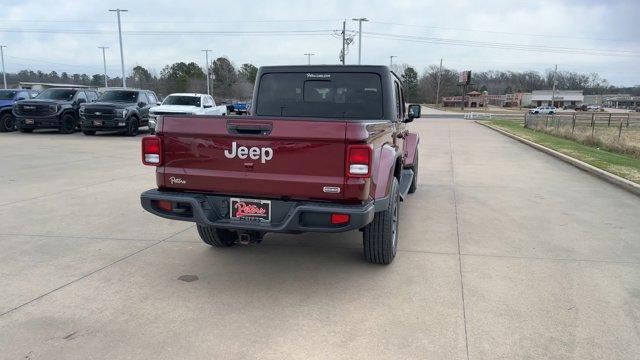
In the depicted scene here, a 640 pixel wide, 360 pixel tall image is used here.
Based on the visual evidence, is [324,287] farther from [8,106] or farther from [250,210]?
[8,106]

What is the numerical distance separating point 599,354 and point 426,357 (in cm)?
116

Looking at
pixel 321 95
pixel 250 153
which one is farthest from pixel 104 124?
pixel 250 153

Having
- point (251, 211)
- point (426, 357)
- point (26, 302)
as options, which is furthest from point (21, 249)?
point (426, 357)

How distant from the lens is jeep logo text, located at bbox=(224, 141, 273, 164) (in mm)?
3787

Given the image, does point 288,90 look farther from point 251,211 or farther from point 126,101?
point 126,101

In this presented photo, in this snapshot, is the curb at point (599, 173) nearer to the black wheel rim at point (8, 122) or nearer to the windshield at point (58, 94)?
the windshield at point (58, 94)

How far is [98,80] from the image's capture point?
109812 millimetres

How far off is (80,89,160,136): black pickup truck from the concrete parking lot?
1128 cm

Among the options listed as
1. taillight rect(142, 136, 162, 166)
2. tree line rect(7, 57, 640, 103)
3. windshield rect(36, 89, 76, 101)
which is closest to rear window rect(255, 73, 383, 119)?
taillight rect(142, 136, 162, 166)

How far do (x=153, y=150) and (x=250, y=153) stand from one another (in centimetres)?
92

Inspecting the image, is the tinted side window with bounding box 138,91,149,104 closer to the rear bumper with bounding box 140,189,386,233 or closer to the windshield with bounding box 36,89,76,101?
the windshield with bounding box 36,89,76,101

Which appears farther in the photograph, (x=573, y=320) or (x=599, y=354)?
(x=573, y=320)

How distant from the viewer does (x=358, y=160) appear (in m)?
3.60

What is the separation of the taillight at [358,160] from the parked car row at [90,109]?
14.8 metres
